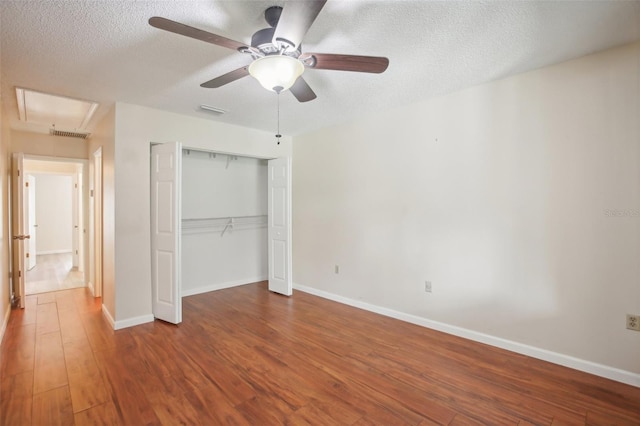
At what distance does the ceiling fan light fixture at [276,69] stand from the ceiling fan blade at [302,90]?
1.07ft

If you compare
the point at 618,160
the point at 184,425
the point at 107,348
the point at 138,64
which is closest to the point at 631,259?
the point at 618,160

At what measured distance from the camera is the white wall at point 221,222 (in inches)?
185

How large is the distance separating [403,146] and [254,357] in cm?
280

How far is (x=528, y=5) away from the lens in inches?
71.6

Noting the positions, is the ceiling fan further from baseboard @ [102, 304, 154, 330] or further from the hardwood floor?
baseboard @ [102, 304, 154, 330]

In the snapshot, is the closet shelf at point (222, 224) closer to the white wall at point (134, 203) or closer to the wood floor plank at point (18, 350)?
the white wall at point (134, 203)

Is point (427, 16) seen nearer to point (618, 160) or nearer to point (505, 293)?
point (618, 160)

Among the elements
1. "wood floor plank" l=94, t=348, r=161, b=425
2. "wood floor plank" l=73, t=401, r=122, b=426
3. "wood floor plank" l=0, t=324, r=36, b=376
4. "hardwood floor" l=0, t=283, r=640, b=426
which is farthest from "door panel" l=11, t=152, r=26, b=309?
"wood floor plank" l=73, t=401, r=122, b=426

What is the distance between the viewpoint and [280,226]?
473 centimetres

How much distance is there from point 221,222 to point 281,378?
10.4 ft

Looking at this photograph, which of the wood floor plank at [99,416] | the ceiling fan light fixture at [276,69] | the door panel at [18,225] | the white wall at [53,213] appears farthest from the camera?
the white wall at [53,213]

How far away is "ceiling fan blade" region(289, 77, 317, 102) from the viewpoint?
2184 mm

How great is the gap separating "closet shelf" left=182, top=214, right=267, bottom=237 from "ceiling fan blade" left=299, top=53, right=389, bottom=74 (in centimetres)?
355

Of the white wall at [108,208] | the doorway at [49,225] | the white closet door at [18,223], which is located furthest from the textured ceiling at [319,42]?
the doorway at [49,225]
